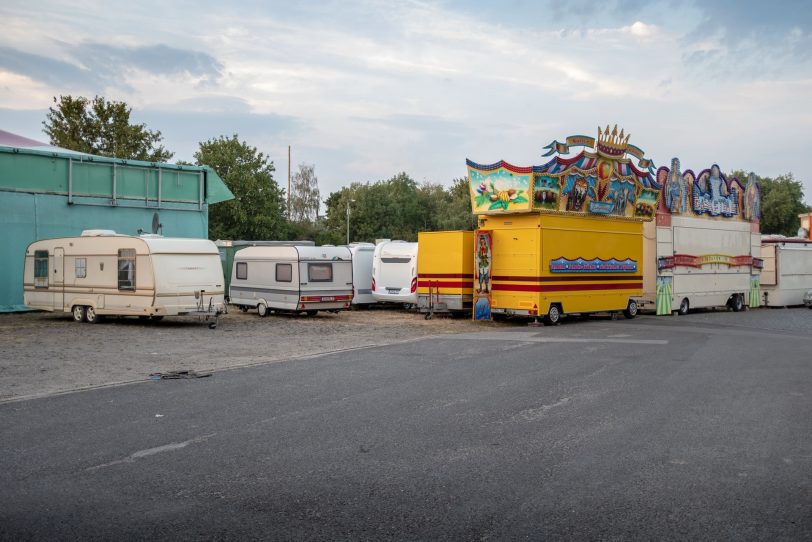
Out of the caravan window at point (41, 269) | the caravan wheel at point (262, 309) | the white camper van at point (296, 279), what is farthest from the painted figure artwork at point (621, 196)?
the caravan window at point (41, 269)

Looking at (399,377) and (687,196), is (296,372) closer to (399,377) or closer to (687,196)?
(399,377)

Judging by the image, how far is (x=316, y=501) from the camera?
5.70m

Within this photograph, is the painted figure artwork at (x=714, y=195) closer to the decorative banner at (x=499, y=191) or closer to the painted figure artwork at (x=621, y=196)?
the painted figure artwork at (x=621, y=196)

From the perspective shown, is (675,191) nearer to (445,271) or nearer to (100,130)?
(445,271)

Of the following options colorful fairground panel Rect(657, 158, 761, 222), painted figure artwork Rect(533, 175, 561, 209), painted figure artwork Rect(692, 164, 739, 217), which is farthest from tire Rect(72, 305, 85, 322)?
painted figure artwork Rect(692, 164, 739, 217)

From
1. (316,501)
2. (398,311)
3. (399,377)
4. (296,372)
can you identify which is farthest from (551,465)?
(398,311)

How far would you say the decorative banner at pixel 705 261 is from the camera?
2792 cm

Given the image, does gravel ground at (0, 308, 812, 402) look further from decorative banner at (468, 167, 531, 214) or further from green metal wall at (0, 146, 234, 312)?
decorative banner at (468, 167, 531, 214)

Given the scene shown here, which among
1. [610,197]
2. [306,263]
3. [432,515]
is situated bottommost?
[432,515]

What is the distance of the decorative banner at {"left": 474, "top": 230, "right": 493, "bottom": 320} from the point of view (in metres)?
23.2

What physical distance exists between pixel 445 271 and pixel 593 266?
459 cm

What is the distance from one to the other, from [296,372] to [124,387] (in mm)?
2662

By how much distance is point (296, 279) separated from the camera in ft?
80.2

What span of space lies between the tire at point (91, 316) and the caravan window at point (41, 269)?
80.0 inches
